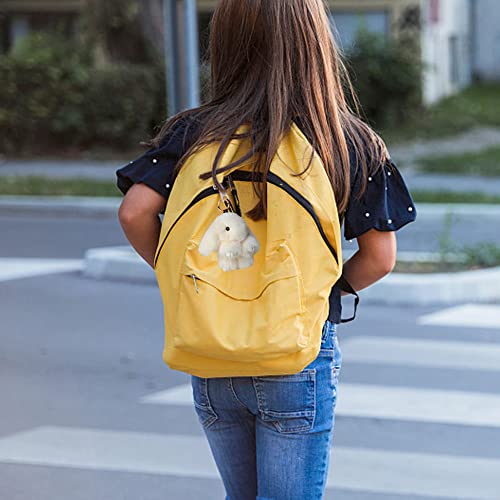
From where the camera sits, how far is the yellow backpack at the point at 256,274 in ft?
6.68

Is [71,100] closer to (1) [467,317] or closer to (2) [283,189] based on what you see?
(1) [467,317]

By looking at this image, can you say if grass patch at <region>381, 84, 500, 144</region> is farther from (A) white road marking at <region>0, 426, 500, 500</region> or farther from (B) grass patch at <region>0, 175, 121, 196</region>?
(A) white road marking at <region>0, 426, 500, 500</region>

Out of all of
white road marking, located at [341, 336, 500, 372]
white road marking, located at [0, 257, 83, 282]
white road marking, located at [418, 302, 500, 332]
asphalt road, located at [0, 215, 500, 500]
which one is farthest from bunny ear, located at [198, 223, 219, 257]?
white road marking, located at [0, 257, 83, 282]

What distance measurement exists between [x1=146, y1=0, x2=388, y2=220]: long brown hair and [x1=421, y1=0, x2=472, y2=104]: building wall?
18.3 metres

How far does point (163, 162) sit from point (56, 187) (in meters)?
11.5

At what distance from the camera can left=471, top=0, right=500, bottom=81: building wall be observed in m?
35.7

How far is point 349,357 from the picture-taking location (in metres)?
6.05

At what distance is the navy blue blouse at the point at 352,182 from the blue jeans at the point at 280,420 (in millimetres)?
253

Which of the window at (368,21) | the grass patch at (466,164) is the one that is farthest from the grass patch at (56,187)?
the window at (368,21)

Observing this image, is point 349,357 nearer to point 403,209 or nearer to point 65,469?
point 65,469

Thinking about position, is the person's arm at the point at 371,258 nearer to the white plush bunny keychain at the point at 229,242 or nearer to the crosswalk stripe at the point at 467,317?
the white plush bunny keychain at the point at 229,242

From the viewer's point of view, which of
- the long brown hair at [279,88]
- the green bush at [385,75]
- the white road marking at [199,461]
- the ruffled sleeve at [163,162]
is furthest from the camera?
the green bush at [385,75]

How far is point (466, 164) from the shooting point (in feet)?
51.7

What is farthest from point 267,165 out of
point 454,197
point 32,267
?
point 454,197
